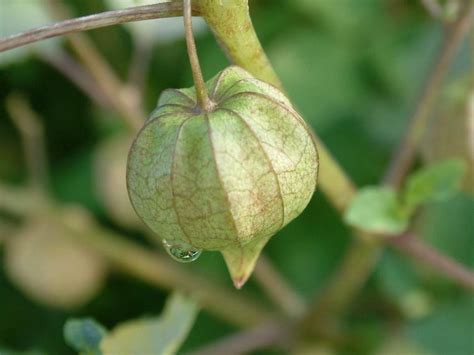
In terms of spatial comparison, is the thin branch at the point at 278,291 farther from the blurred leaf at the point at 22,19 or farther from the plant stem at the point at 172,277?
the blurred leaf at the point at 22,19

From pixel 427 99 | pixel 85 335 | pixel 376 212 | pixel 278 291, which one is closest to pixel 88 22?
pixel 85 335

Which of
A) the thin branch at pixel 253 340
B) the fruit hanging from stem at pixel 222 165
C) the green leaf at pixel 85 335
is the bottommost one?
the thin branch at pixel 253 340

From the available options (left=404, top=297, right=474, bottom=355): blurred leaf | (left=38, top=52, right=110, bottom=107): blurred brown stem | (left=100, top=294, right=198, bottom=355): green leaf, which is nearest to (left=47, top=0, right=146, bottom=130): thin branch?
(left=38, top=52, right=110, bottom=107): blurred brown stem

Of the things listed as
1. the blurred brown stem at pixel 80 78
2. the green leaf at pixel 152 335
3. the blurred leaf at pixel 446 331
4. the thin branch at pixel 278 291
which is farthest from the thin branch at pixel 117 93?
the blurred leaf at pixel 446 331

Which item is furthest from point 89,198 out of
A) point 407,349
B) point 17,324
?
point 407,349

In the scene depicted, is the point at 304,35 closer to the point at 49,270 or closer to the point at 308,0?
the point at 308,0

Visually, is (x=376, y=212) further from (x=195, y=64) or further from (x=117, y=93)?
(x=117, y=93)
